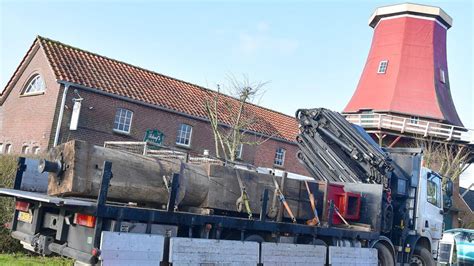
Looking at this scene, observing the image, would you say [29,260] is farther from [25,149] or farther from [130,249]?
[25,149]

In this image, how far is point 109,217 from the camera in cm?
620

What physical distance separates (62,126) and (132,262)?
16.5 meters

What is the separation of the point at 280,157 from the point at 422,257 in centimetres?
1885

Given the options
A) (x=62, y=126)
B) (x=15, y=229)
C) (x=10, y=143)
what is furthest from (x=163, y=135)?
(x=15, y=229)

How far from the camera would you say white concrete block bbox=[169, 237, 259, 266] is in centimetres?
666

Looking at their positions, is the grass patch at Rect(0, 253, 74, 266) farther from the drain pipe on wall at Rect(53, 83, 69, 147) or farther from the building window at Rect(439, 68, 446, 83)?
the building window at Rect(439, 68, 446, 83)

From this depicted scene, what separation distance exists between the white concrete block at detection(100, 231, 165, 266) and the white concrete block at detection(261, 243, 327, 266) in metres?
2.00

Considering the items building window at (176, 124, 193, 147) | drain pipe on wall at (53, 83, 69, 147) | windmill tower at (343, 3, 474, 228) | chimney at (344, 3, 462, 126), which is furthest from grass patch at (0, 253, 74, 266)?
Result: chimney at (344, 3, 462, 126)

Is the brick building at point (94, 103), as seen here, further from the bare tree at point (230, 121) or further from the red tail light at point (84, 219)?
the red tail light at point (84, 219)

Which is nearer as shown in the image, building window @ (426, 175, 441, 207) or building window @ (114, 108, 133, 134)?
building window @ (426, 175, 441, 207)

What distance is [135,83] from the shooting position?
24016 millimetres

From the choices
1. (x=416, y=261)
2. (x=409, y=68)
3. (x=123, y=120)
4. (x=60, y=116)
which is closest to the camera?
(x=416, y=261)

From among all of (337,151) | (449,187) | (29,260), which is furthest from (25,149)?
(449,187)

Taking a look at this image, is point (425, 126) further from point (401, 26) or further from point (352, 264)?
point (352, 264)
